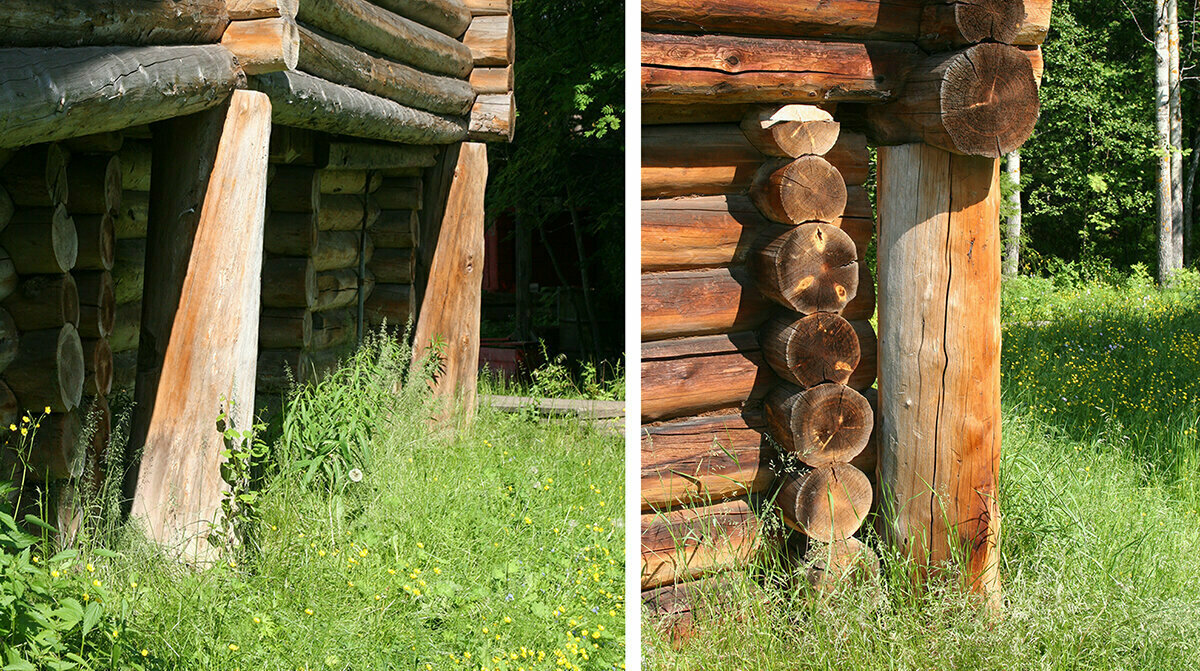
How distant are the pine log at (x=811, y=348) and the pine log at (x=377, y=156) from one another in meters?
3.37

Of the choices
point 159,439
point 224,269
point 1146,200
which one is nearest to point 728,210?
point 224,269

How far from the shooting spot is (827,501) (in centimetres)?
353

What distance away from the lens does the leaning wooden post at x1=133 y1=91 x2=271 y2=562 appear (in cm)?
374

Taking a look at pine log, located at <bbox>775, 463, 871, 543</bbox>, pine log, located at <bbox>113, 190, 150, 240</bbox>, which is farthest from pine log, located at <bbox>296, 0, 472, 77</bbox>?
pine log, located at <bbox>775, 463, 871, 543</bbox>

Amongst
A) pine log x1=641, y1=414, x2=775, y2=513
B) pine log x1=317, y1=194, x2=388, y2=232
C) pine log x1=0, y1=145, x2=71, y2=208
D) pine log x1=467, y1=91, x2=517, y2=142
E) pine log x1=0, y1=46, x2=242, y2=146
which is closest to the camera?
pine log x1=0, y1=46, x2=242, y2=146

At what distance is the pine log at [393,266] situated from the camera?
7.30 meters

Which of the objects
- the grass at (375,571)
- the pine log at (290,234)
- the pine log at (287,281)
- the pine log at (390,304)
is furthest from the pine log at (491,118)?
the grass at (375,571)

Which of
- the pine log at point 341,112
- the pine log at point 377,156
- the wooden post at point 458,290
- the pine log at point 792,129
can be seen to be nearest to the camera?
the pine log at point 792,129

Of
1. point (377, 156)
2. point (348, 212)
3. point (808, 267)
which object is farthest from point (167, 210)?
point (348, 212)

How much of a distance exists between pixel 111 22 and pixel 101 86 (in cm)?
32

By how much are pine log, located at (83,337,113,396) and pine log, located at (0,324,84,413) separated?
30 centimetres

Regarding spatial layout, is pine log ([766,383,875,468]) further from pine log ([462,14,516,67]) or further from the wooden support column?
pine log ([462,14,516,67])

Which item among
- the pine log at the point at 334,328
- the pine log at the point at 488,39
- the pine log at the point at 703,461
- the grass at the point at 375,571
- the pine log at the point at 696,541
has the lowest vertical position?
the grass at the point at 375,571

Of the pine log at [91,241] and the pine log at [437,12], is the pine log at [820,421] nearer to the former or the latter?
the pine log at [91,241]
